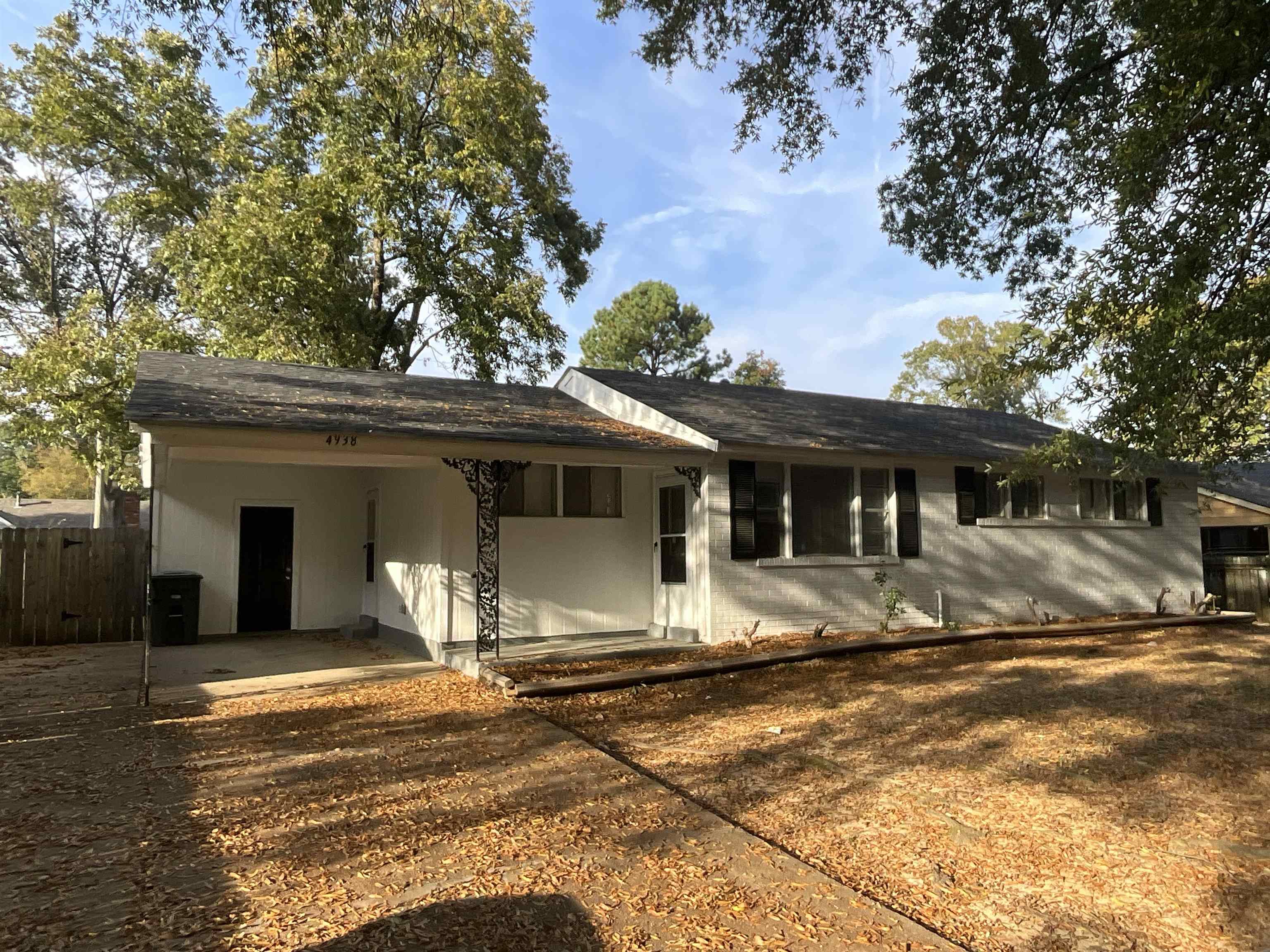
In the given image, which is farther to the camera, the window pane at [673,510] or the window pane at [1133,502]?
the window pane at [1133,502]

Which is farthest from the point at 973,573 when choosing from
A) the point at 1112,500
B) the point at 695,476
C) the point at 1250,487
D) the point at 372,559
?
the point at 1250,487

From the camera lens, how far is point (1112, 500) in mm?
13938

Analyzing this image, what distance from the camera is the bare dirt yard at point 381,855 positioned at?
3086 millimetres

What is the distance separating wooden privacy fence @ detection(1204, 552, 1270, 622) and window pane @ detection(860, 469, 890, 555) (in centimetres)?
791

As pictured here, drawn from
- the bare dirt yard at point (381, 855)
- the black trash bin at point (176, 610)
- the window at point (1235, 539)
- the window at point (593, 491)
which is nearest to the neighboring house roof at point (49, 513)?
the black trash bin at point (176, 610)

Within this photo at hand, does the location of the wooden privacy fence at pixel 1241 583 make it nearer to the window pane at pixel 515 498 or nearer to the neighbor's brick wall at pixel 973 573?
the neighbor's brick wall at pixel 973 573

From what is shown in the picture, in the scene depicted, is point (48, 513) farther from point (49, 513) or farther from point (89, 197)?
point (89, 197)

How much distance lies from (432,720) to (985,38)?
913 centimetres

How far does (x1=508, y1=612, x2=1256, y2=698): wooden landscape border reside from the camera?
7711 millimetres

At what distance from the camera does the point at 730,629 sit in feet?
33.8

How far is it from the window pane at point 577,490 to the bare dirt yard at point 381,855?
468cm

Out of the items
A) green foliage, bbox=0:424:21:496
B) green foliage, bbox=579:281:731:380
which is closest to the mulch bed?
green foliage, bbox=579:281:731:380

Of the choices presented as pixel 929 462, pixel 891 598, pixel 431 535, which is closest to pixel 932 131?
pixel 929 462

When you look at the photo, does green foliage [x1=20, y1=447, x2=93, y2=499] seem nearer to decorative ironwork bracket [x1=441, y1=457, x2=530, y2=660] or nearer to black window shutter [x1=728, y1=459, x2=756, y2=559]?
decorative ironwork bracket [x1=441, y1=457, x2=530, y2=660]
